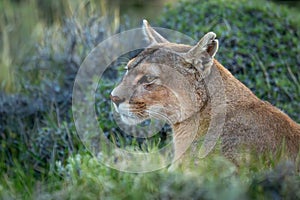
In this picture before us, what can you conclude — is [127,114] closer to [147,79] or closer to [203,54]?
[147,79]

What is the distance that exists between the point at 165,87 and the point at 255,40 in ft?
8.99

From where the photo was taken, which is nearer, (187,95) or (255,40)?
(187,95)

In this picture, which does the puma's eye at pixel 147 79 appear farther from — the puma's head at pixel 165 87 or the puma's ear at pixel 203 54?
the puma's ear at pixel 203 54

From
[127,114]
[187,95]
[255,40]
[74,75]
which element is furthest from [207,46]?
[74,75]

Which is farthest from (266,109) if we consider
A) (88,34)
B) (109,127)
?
(88,34)

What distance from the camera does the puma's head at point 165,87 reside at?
5.13 m

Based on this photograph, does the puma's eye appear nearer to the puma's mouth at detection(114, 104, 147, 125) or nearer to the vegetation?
the puma's mouth at detection(114, 104, 147, 125)

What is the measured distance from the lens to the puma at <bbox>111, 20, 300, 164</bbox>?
16.6ft

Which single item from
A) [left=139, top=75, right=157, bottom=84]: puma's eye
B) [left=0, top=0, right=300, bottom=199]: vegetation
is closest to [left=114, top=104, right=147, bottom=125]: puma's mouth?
[left=139, top=75, right=157, bottom=84]: puma's eye

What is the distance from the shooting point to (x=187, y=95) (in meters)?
5.13

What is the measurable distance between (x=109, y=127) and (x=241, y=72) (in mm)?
1435

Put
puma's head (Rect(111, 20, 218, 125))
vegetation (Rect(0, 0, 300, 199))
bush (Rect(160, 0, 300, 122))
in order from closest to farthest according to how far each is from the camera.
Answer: puma's head (Rect(111, 20, 218, 125)) < vegetation (Rect(0, 0, 300, 199)) < bush (Rect(160, 0, 300, 122))

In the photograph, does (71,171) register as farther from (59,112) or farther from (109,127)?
→ (59,112)

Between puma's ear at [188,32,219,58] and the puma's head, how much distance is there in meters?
0.02
